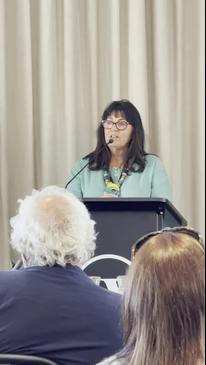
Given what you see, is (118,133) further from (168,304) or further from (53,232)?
(168,304)

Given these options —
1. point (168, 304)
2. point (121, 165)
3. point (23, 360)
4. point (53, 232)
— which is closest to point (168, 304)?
point (168, 304)

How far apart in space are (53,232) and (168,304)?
756mm

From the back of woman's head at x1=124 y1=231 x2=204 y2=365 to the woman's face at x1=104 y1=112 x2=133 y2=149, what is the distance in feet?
7.08

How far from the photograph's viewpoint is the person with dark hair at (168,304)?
3.96 ft

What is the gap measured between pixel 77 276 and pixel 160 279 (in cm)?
61

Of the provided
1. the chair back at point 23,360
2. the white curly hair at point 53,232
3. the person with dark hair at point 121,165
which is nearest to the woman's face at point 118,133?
the person with dark hair at point 121,165

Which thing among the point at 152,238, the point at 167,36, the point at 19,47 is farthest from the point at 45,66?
the point at 152,238

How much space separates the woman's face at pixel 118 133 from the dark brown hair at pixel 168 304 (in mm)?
2156

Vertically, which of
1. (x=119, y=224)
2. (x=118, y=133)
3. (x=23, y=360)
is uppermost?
(x=118, y=133)

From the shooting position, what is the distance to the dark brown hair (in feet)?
3.96

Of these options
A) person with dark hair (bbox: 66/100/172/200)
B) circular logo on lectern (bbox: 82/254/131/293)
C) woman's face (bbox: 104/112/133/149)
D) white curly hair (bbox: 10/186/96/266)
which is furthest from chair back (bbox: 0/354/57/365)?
woman's face (bbox: 104/112/133/149)

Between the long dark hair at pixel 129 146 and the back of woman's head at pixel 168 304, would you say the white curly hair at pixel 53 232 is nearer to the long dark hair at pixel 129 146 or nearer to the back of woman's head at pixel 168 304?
the back of woman's head at pixel 168 304

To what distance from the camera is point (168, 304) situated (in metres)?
1.21

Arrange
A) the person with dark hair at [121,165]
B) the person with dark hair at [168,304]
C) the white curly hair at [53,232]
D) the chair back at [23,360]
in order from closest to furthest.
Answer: the person with dark hair at [168,304], the chair back at [23,360], the white curly hair at [53,232], the person with dark hair at [121,165]
